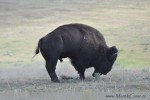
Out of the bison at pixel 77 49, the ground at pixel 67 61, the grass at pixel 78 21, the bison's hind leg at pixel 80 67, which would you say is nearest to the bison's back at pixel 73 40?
the bison at pixel 77 49

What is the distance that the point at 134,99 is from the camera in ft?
36.3

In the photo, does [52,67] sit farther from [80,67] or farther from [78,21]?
[78,21]

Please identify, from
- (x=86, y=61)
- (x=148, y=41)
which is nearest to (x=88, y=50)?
(x=86, y=61)

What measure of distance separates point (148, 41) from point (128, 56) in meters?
2.79

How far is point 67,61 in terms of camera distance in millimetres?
24844

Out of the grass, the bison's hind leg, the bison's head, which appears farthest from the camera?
the grass

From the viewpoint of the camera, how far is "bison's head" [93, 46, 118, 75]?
16.1 m

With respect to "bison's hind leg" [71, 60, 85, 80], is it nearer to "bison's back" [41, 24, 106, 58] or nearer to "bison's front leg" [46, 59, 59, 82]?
"bison's back" [41, 24, 106, 58]

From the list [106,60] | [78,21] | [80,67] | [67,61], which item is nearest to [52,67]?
[80,67]

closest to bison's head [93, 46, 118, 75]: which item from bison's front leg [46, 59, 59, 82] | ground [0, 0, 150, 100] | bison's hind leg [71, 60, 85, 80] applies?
ground [0, 0, 150, 100]

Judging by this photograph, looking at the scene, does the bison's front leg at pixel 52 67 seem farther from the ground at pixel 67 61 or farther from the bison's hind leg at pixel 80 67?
the bison's hind leg at pixel 80 67

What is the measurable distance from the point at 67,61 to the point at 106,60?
8640 mm

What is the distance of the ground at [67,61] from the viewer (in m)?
13.3

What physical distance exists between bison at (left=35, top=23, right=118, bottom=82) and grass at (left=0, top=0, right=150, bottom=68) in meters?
8.57
